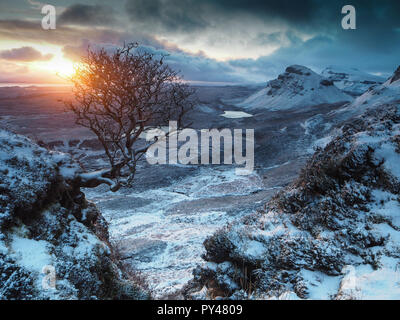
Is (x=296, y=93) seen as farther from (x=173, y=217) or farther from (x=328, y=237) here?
(x=328, y=237)

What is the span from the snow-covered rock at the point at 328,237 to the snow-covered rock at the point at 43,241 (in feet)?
7.33

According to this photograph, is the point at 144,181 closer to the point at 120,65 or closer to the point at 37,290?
the point at 120,65

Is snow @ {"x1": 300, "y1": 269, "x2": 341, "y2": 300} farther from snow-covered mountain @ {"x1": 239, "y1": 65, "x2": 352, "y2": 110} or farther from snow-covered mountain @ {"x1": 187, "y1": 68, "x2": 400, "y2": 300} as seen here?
snow-covered mountain @ {"x1": 239, "y1": 65, "x2": 352, "y2": 110}

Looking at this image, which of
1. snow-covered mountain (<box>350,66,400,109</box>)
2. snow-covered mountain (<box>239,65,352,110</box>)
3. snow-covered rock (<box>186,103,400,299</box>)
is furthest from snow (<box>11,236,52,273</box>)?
snow-covered mountain (<box>239,65,352,110</box>)

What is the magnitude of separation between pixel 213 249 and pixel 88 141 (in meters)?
42.8

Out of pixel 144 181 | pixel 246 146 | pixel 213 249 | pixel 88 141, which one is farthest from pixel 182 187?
pixel 88 141

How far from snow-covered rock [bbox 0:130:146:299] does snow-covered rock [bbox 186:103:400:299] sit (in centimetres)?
223

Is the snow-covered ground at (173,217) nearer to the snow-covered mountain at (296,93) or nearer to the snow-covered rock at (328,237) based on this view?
the snow-covered rock at (328,237)

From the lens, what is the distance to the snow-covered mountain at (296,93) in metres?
89.6

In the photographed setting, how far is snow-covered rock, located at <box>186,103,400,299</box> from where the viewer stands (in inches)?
166

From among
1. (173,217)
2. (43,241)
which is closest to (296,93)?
(173,217)

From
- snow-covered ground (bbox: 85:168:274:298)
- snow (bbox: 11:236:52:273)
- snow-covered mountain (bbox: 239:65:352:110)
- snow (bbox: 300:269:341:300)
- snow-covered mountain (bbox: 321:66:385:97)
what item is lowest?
snow-covered ground (bbox: 85:168:274:298)

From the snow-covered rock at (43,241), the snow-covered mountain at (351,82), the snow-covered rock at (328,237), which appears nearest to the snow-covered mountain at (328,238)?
the snow-covered rock at (328,237)

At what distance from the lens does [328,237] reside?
5.04 metres
